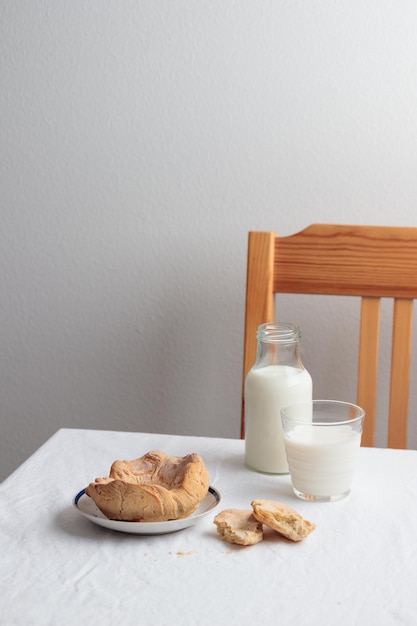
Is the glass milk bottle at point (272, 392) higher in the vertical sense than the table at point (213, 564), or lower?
higher

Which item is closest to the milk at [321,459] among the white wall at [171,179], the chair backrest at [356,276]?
the chair backrest at [356,276]

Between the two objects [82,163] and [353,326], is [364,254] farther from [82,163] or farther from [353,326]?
[82,163]

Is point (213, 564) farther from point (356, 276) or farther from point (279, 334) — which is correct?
point (356, 276)

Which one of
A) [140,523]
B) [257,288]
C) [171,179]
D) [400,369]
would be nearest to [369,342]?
[400,369]

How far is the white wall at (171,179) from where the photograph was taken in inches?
56.3

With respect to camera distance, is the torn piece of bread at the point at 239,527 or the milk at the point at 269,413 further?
the milk at the point at 269,413

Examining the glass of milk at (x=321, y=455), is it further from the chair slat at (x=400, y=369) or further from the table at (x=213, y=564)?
the chair slat at (x=400, y=369)

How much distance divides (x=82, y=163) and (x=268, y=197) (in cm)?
36

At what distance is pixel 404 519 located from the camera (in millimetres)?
774

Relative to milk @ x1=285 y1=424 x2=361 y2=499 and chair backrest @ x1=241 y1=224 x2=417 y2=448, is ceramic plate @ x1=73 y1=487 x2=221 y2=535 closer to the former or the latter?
milk @ x1=285 y1=424 x2=361 y2=499

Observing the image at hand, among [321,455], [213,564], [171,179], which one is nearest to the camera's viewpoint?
[213,564]

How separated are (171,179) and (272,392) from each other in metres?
0.71

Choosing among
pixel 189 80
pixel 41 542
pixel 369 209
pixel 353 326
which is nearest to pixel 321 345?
pixel 353 326

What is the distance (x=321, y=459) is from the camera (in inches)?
31.5
